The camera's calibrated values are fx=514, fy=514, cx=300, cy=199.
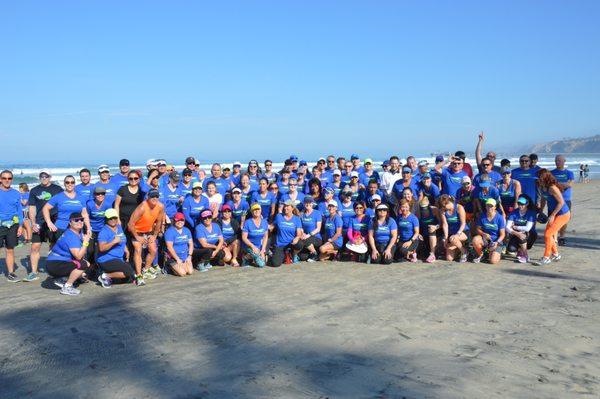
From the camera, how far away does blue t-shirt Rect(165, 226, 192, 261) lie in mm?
8062

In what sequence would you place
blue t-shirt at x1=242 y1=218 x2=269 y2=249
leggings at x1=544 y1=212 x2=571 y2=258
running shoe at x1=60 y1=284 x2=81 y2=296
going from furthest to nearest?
blue t-shirt at x1=242 y1=218 x2=269 y2=249
leggings at x1=544 y1=212 x2=571 y2=258
running shoe at x1=60 y1=284 x2=81 y2=296

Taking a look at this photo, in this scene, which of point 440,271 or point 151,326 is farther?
point 440,271

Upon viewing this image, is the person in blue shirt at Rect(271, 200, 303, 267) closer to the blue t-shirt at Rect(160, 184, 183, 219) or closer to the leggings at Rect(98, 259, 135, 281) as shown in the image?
the blue t-shirt at Rect(160, 184, 183, 219)

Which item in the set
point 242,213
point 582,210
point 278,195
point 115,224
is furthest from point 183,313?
point 582,210

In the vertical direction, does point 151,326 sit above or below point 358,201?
below

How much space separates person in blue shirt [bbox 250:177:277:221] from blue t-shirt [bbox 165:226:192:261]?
167cm

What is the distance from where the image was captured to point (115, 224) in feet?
23.7

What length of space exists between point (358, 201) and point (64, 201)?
4.91 meters

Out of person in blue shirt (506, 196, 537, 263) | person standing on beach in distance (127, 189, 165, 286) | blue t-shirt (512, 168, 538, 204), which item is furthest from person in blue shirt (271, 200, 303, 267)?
blue t-shirt (512, 168, 538, 204)

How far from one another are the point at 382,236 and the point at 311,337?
4.15 metres

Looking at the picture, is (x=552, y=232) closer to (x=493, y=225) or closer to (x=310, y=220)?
(x=493, y=225)

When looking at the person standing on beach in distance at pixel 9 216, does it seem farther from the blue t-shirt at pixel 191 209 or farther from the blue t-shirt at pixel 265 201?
the blue t-shirt at pixel 265 201

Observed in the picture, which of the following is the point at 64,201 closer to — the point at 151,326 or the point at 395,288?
the point at 151,326

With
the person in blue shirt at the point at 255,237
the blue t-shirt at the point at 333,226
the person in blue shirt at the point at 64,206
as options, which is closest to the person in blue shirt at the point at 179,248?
the person in blue shirt at the point at 255,237
